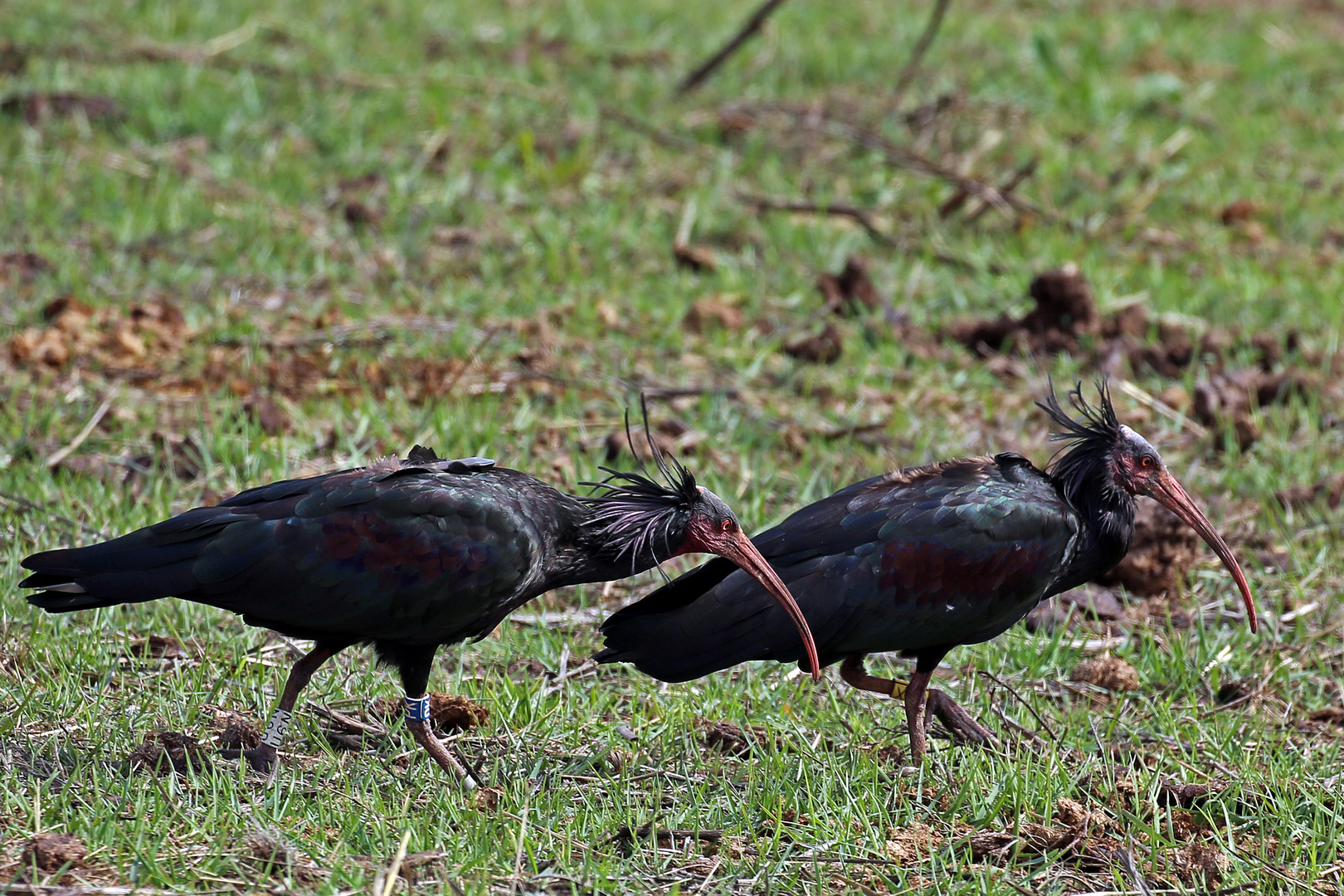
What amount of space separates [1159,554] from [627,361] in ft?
8.47

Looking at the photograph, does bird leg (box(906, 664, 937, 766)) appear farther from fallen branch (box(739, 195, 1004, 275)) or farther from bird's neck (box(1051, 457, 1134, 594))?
fallen branch (box(739, 195, 1004, 275))

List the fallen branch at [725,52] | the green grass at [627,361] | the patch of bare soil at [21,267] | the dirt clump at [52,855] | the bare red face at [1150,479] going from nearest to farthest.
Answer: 1. the dirt clump at [52,855]
2. the green grass at [627,361]
3. the bare red face at [1150,479]
4. the patch of bare soil at [21,267]
5. the fallen branch at [725,52]

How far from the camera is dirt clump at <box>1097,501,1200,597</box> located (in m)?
6.07

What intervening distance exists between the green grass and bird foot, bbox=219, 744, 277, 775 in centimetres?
12

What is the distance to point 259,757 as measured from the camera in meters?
4.33

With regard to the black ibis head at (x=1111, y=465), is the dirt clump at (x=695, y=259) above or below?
below

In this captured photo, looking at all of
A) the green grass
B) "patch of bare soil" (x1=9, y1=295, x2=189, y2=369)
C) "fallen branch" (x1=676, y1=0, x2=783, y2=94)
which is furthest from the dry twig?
"fallen branch" (x1=676, y1=0, x2=783, y2=94)

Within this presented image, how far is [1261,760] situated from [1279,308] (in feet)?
14.0

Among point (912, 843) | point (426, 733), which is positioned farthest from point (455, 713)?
point (912, 843)

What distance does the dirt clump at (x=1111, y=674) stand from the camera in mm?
5297

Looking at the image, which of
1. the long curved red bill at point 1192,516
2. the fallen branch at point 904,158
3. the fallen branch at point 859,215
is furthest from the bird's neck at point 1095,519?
the fallen branch at point 904,158

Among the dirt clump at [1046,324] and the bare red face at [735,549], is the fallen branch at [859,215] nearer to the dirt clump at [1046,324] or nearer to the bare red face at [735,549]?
the dirt clump at [1046,324]

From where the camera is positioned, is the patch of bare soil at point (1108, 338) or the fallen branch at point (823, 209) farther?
the fallen branch at point (823, 209)

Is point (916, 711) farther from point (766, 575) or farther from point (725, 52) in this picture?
point (725, 52)
